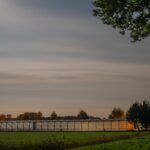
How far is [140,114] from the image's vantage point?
129375 mm

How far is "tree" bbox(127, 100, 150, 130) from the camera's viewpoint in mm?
128250

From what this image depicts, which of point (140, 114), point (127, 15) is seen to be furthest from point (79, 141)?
point (140, 114)

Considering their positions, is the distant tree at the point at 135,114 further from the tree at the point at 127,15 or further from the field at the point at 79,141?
the tree at the point at 127,15

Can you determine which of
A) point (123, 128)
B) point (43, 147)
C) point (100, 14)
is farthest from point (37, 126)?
point (100, 14)

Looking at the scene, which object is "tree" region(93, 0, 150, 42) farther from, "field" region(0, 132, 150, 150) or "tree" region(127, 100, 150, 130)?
"tree" region(127, 100, 150, 130)

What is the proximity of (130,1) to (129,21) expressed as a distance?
1.81 m

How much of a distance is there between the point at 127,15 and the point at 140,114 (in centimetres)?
9663

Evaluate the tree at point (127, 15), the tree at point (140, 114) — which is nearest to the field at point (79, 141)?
the tree at point (127, 15)

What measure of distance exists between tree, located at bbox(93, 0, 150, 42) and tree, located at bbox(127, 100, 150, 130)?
94.5 metres

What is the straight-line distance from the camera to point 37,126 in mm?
177875

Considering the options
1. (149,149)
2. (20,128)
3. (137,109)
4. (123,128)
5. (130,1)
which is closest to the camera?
(130,1)

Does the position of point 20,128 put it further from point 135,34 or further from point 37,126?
point 135,34

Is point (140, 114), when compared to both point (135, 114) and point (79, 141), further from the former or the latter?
point (79, 141)

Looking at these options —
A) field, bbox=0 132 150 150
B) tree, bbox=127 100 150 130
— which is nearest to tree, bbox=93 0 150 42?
field, bbox=0 132 150 150
